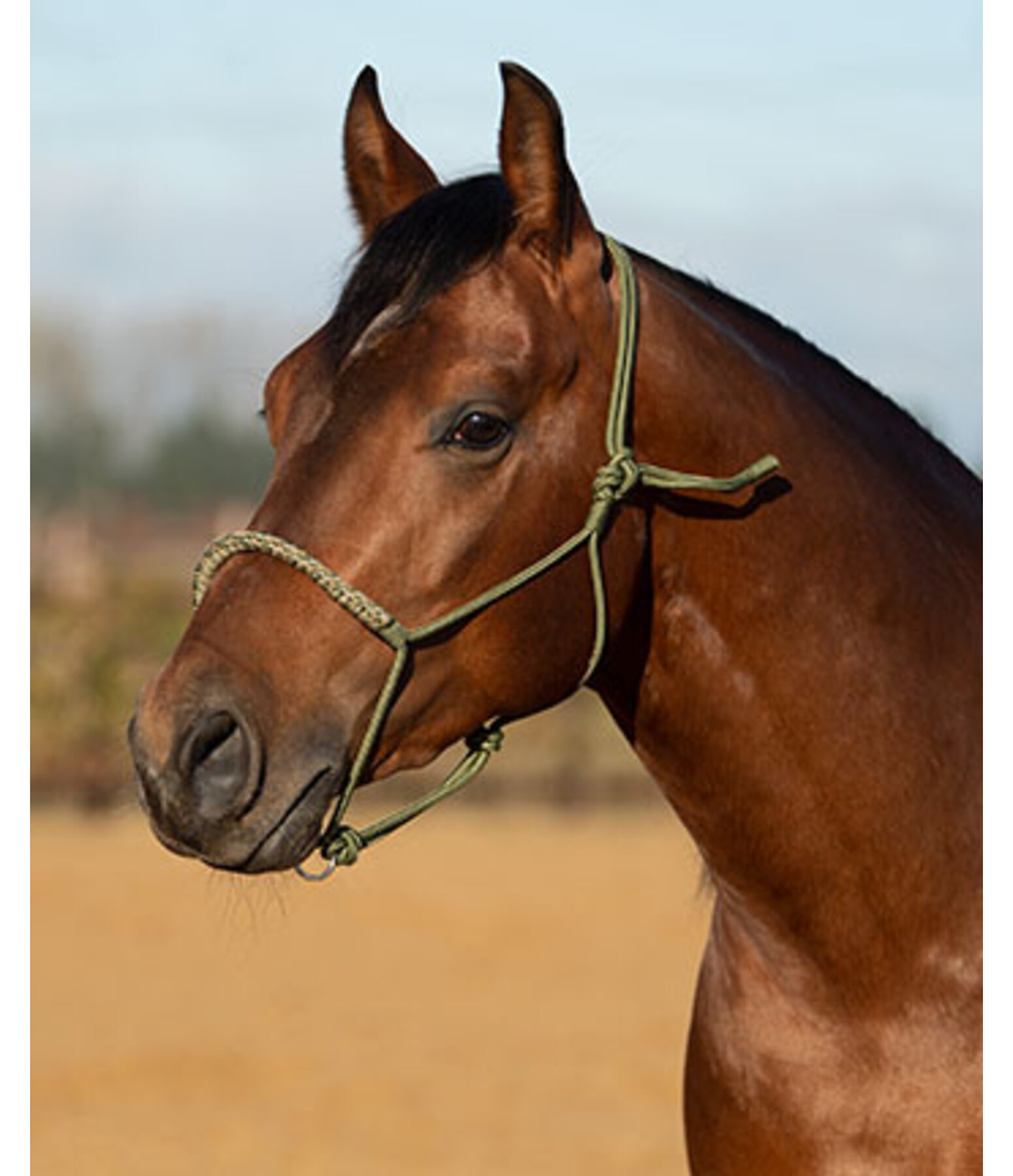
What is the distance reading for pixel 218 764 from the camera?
250cm

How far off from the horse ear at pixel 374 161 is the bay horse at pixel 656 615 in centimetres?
26

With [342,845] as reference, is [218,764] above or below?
above

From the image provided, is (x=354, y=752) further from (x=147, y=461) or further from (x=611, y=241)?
(x=147, y=461)

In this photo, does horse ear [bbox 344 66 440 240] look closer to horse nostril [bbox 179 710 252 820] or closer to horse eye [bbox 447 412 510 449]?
horse eye [bbox 447 412 510 449]

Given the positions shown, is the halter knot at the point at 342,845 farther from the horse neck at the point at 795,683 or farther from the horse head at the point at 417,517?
the horse neck at the point at 795,683

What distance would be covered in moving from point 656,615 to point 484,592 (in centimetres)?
31

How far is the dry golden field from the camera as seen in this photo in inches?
351

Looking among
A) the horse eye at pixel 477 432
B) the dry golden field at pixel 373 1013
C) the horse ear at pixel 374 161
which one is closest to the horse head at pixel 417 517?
the horse eye at pixel 477 432

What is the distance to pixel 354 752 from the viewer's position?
2.63 meters

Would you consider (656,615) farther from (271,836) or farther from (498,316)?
(271,836)

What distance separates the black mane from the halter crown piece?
8.2 inches

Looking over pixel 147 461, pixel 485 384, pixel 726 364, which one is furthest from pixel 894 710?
pixel 147 461

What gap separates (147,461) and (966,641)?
133 ft

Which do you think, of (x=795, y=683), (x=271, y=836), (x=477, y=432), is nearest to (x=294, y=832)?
(x=271, y=836)
